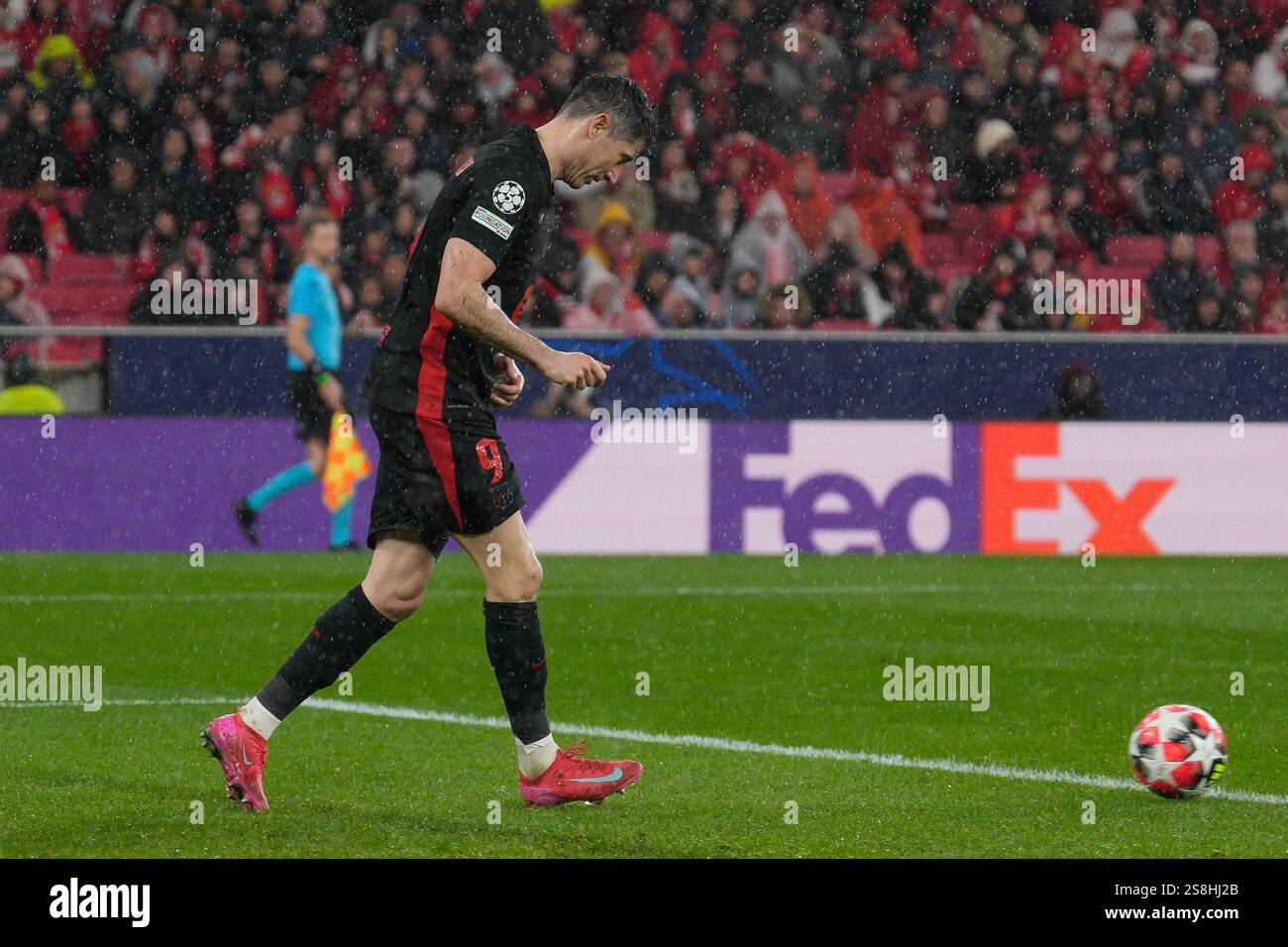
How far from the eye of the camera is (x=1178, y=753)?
224 inches

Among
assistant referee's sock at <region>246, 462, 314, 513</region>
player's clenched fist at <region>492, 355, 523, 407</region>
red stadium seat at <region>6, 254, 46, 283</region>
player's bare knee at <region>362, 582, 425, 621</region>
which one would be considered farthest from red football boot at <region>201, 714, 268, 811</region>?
red stadium seat at <region>6, 254, 46, 283</region>

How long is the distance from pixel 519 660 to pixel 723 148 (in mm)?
11836

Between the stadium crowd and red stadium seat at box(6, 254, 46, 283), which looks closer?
the stadium crowd

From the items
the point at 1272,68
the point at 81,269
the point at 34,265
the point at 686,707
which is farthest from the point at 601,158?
the point at 1272,68

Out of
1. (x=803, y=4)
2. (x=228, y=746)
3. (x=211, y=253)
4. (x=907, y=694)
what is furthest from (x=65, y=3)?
(x=228, y=746)

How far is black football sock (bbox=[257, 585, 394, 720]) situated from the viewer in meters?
5.46

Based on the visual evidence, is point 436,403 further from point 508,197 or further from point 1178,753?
point 1178,753

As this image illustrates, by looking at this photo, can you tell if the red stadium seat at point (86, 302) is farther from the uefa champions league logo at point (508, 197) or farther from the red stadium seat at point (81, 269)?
the uefa champions league logo at point (508, 197)

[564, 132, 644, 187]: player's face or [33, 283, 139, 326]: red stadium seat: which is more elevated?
[33, 283, 139, 326]: red stadium seat

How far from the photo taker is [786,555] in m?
12.7

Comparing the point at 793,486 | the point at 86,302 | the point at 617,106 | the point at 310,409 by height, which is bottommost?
the point at 793,486

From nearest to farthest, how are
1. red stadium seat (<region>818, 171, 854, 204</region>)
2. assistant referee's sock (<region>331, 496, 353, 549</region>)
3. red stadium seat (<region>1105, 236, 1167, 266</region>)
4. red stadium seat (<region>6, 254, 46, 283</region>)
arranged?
assistant referee's sock (<region>331, 496, 353, 549</region>), red stadium seat (<region>6, 254, 46, 283</region>), red stadium seat (<region>1105, 236, 1167, 266</region>), red stadium seat (<region>818, 171, 854, 204</region>)

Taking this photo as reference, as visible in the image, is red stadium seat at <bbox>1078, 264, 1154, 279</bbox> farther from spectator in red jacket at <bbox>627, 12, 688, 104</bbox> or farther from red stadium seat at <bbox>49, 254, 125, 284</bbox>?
red stadium seat at <bbox>49, 254, 125, 284</bbox>

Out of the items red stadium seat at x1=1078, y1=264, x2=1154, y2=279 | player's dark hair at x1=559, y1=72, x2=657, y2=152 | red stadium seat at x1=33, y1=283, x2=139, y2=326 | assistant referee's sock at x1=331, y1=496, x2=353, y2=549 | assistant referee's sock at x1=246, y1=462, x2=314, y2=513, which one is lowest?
assistant referee's sock at x1=331, y1=496, x2=353, y2=549
